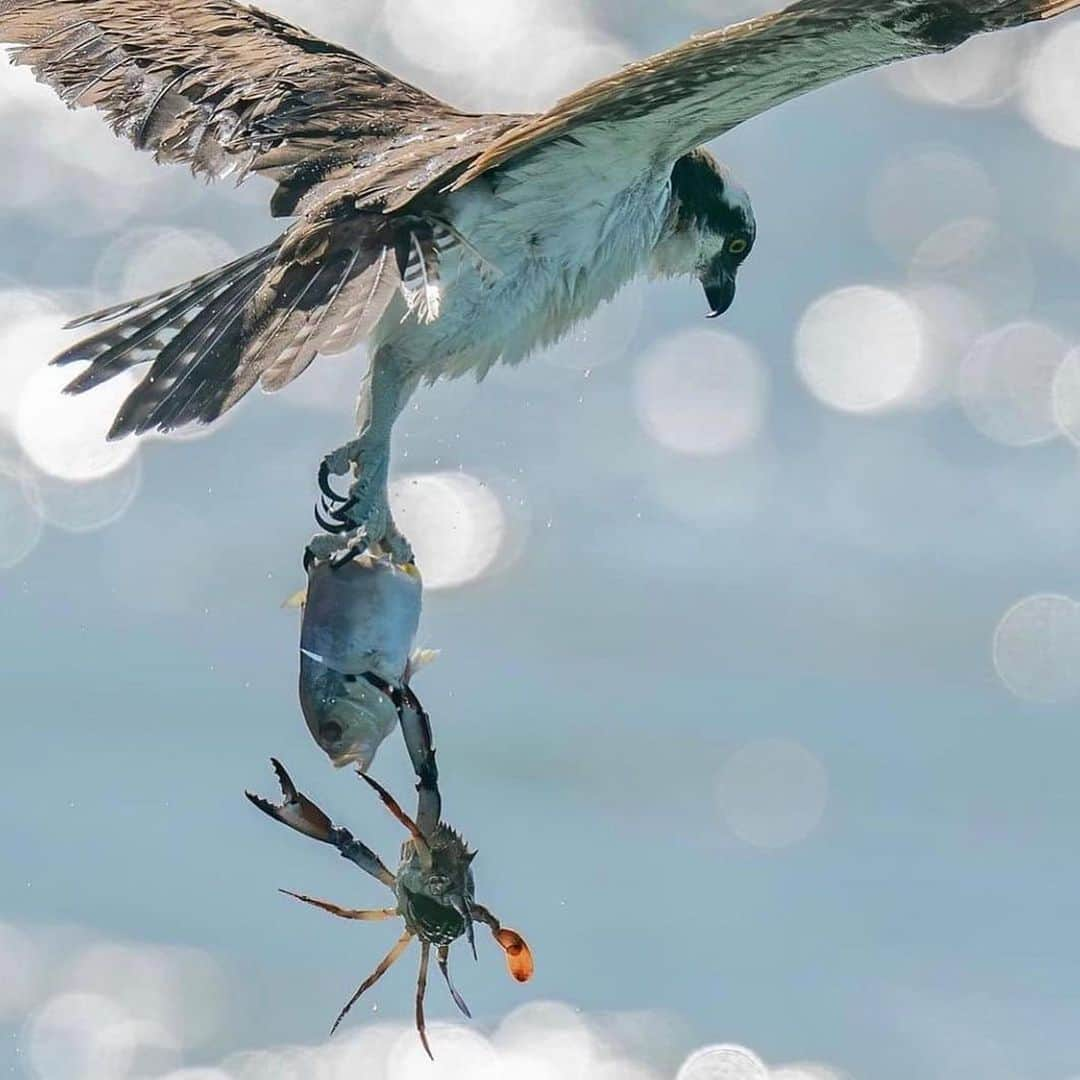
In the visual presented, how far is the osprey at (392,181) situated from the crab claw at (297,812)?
2.49ft

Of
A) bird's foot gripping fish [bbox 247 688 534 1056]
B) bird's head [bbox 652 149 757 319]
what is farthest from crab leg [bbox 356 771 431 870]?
bird's head [bbox 652 149 757 319]

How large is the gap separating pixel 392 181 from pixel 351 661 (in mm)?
1287

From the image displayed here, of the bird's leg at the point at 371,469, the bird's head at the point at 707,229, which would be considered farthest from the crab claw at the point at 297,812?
the bird's head at the point at 707,229

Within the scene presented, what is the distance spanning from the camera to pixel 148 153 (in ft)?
23.8

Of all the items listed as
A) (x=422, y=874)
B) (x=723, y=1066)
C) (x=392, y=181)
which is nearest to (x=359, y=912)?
(x=422, y=874)

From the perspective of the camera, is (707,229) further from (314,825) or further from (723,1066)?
(723,1066)

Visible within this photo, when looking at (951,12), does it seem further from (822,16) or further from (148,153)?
(148,153)

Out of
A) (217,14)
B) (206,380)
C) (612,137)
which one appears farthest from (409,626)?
(217,14)

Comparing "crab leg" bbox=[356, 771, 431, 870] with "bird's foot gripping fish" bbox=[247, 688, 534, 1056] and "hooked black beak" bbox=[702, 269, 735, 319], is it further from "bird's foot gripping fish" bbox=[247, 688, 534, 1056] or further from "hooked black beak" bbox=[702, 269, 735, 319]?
"hooked black beak" bbox=[702, 269, 735, 319]

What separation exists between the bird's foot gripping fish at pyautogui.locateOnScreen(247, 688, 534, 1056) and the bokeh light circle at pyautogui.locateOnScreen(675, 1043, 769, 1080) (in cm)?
1084

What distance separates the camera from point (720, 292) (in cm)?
812

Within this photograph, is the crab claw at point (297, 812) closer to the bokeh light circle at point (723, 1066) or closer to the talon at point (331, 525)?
the talon at point (331, 525)

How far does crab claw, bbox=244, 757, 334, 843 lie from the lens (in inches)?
218

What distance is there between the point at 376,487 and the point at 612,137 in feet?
3.53
